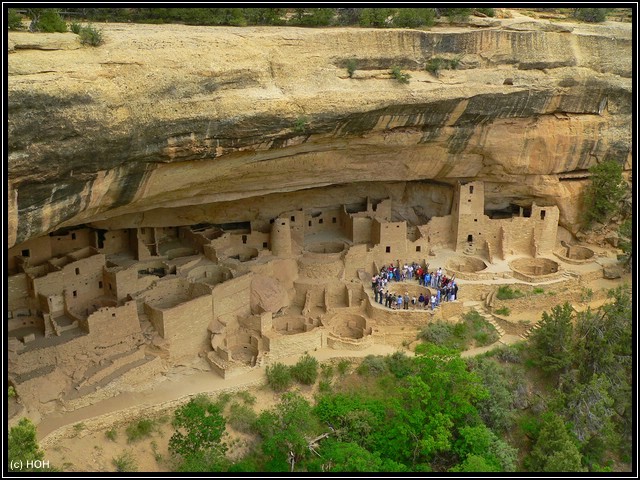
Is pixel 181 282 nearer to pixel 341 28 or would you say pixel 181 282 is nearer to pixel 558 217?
pixel 341 28

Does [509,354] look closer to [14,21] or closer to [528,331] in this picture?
[528,331]

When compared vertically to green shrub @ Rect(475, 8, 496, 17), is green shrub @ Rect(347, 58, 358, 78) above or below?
below

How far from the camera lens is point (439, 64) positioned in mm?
17750

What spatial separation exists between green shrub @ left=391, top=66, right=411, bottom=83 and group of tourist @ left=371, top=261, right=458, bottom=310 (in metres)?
6.11

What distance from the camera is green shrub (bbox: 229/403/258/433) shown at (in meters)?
16.7

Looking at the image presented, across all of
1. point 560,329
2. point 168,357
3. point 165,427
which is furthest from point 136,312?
point 560,329

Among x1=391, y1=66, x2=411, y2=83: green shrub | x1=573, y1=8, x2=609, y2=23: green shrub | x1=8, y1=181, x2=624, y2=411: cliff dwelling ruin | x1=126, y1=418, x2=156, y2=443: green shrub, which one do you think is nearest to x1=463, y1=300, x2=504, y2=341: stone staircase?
x1=8, y1=181, x2=624, y2=411: cliff dwelling ruin

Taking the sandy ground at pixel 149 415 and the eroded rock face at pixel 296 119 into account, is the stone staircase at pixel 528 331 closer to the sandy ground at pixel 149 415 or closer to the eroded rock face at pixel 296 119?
the sandy ground at pixel 149 415

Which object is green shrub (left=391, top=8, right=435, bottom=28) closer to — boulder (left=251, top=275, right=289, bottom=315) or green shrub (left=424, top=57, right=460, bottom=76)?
green shrub (left=424, top=57, right=460, bottom=76)

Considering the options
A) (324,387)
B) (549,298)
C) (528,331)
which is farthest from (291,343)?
(549,298)

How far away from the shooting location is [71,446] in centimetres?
1499

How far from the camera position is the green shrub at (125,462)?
15.0 metres

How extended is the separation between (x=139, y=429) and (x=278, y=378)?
3605 mm

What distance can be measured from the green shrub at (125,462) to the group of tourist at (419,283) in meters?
8.03
